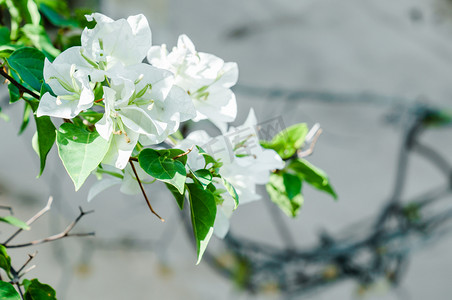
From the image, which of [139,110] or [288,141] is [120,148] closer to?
[139,110]

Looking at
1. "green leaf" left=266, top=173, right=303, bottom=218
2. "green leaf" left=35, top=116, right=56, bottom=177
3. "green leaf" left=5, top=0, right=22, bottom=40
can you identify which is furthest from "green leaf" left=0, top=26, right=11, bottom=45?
"green leaf" left=266, top=173, right=303, bottom=218

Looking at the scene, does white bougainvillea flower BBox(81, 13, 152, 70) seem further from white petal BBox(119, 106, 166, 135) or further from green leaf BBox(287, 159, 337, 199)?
green leaf BBox(287, 159, 337, 199)

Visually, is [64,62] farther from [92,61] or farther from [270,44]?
[270,44]

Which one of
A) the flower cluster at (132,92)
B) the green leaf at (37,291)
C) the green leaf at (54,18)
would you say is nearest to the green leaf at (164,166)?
the flower cluster at (132,92)

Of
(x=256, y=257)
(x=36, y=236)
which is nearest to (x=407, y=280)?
(x=256, y=257)

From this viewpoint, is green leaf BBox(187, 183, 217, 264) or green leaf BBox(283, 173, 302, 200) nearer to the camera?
green leaf BBox(187, 183, 217, 264)

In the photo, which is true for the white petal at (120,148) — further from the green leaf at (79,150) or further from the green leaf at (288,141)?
the green leaf at (288,141)
